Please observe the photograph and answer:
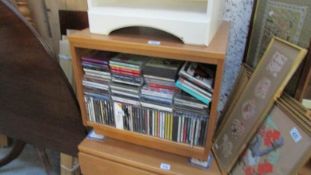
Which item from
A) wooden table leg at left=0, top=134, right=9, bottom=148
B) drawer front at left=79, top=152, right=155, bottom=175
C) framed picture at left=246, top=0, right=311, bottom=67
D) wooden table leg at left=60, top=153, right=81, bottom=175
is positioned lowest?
wooden table leg at left=0, top=134, right=9, bottom=148

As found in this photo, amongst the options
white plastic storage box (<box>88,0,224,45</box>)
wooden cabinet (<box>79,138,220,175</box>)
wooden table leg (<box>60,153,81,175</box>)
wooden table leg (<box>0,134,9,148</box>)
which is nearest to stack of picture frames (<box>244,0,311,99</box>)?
white plastic storage box (<box>88,0,224,45</box>)

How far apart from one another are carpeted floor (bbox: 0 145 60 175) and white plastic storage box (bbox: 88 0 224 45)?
1.27 metres

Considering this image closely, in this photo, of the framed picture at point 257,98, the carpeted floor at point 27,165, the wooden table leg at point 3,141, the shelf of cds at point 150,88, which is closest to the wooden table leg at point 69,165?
the carpeted floor at point 27,165

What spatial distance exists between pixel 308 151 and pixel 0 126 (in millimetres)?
1362

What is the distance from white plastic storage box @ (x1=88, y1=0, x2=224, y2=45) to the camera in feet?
2.00

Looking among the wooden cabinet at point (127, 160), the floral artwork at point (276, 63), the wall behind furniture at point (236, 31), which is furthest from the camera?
the wall behind furniture at point (236, 31)

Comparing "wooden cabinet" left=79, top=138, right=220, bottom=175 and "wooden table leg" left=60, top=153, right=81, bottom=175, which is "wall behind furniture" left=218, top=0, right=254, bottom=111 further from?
"wooden table leg" left=60, top=153, right=81, bottom=175

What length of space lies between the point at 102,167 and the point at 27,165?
107 centimetres

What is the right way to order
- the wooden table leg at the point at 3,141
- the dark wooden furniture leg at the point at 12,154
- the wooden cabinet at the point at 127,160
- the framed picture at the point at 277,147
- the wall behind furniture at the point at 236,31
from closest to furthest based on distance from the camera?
the framed picture at the point at 277,147 → the wooden cabinet at the point at 127,160 → the wall behind furniture at the point at 236,31 → the dark wooden furniture leg at the point at 12,154 → the wooden table leg at the point at 3,141

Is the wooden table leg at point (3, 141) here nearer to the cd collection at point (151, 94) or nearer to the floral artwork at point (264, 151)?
the cd collection at point (151, 94)

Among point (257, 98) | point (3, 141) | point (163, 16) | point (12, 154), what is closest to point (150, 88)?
point (163, 16)

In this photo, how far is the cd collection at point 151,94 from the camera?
2.28 feet

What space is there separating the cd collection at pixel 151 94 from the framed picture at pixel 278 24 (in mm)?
265

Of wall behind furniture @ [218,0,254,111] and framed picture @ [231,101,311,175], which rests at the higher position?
wall behind furniture @ [218,0,254,111]
